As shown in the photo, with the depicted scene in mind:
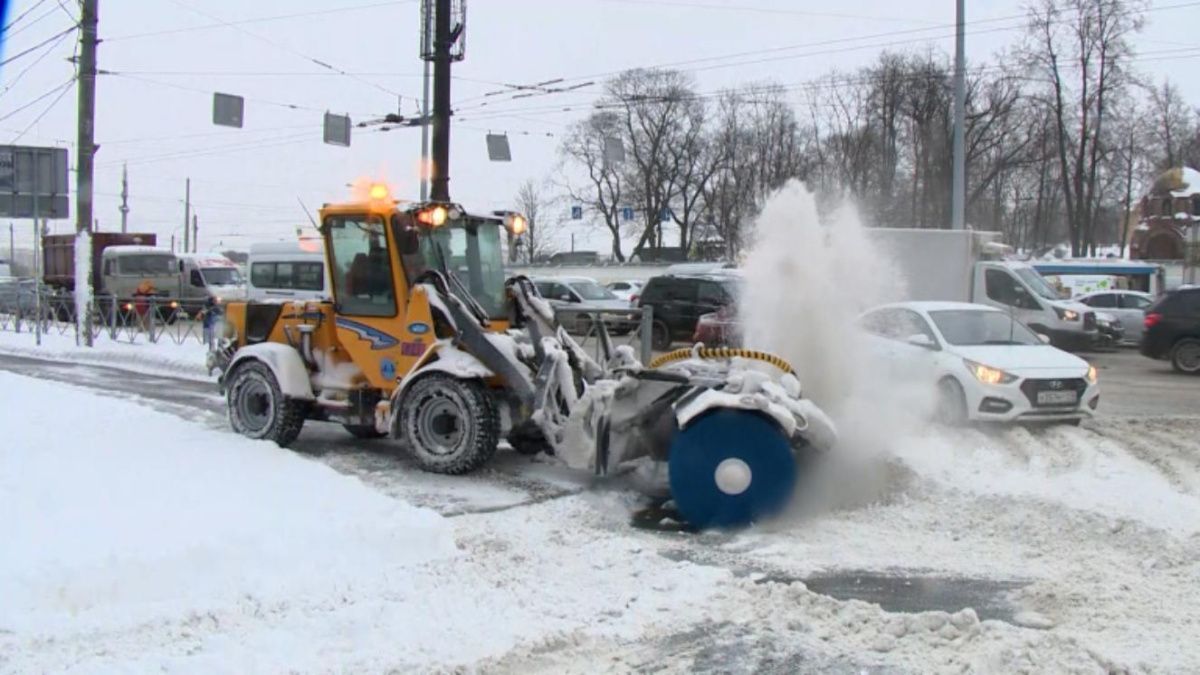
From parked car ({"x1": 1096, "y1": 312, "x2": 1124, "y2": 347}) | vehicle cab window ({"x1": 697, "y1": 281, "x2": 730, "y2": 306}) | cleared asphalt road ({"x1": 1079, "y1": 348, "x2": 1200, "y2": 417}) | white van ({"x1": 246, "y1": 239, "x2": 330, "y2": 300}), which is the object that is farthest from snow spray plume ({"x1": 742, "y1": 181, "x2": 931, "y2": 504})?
white van ({"x1": 246, "y1": 239, "x2": 330, "y2": 300})

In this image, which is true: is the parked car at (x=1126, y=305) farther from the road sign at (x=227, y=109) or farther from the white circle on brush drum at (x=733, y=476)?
the white circle on brush drum at (x=733, y=476)

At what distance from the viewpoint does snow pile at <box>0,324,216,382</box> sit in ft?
63.4

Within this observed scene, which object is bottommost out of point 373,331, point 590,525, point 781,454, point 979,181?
point 590,525

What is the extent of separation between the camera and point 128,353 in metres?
21.4

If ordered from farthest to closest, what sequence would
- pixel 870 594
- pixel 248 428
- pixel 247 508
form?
pixel 248 428
pixel 247 508
pixel 870 594

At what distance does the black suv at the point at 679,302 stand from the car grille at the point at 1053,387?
42.2ft

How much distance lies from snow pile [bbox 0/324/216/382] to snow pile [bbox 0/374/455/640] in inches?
373

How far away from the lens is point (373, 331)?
966cm

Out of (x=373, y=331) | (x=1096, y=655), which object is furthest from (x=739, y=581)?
(x=373, y=331)

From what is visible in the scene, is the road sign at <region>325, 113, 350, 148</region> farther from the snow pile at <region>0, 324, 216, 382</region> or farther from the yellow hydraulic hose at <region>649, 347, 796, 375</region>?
the yellow hydraulic hose at <region>649, 347, 796, 375</region>

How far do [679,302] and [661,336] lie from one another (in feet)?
3.05

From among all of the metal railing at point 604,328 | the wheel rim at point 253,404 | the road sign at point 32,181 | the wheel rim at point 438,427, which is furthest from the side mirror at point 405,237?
the road sign at point 32,181

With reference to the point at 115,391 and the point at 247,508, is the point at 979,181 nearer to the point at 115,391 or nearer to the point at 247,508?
the point at 115,391

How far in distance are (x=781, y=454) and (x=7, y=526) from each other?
4.86 m
